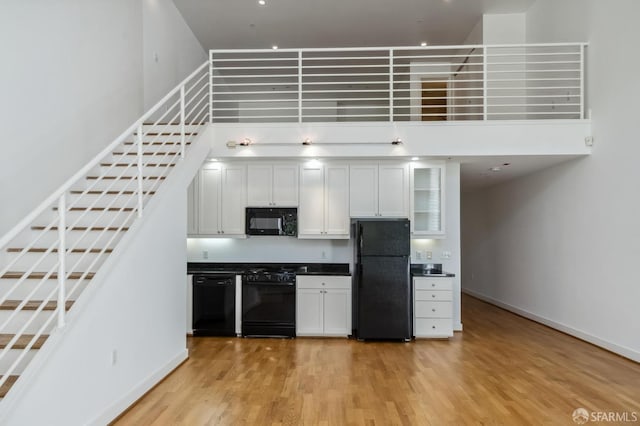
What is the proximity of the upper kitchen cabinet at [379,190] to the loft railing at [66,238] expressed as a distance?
239cm

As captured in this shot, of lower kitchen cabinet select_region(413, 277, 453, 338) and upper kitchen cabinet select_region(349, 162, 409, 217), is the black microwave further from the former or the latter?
lower kitchen cabinet select_region(413, 277, 453, 338)

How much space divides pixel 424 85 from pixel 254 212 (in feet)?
14.7

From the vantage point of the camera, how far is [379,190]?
19.8ft

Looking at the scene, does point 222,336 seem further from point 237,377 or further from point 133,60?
point 133,60

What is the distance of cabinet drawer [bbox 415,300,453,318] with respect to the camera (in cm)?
570

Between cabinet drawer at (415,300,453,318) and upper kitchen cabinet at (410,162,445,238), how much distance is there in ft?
3.20

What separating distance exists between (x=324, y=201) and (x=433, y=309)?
2.14 metres

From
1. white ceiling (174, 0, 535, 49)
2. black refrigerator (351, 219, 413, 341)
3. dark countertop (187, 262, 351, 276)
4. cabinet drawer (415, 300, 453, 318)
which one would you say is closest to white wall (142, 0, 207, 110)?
white ceiling (174, 0, 535, 49)

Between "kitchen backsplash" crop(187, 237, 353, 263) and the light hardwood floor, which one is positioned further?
"kitchen backsplash" crop(187, 237, 353, 263)

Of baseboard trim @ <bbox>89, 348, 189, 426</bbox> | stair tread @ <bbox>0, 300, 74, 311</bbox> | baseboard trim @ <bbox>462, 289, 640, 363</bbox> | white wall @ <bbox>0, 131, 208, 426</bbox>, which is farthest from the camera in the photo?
baseboard trim @ <bbox>462, 289, 640, 363</bbox>

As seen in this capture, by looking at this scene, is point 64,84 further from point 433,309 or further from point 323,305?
point 433,309

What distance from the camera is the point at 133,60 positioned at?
5.64 metres

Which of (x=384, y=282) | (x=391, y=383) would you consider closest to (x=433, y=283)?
(x=384, y=282)

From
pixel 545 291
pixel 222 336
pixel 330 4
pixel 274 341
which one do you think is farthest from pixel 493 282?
pixel 330 4
